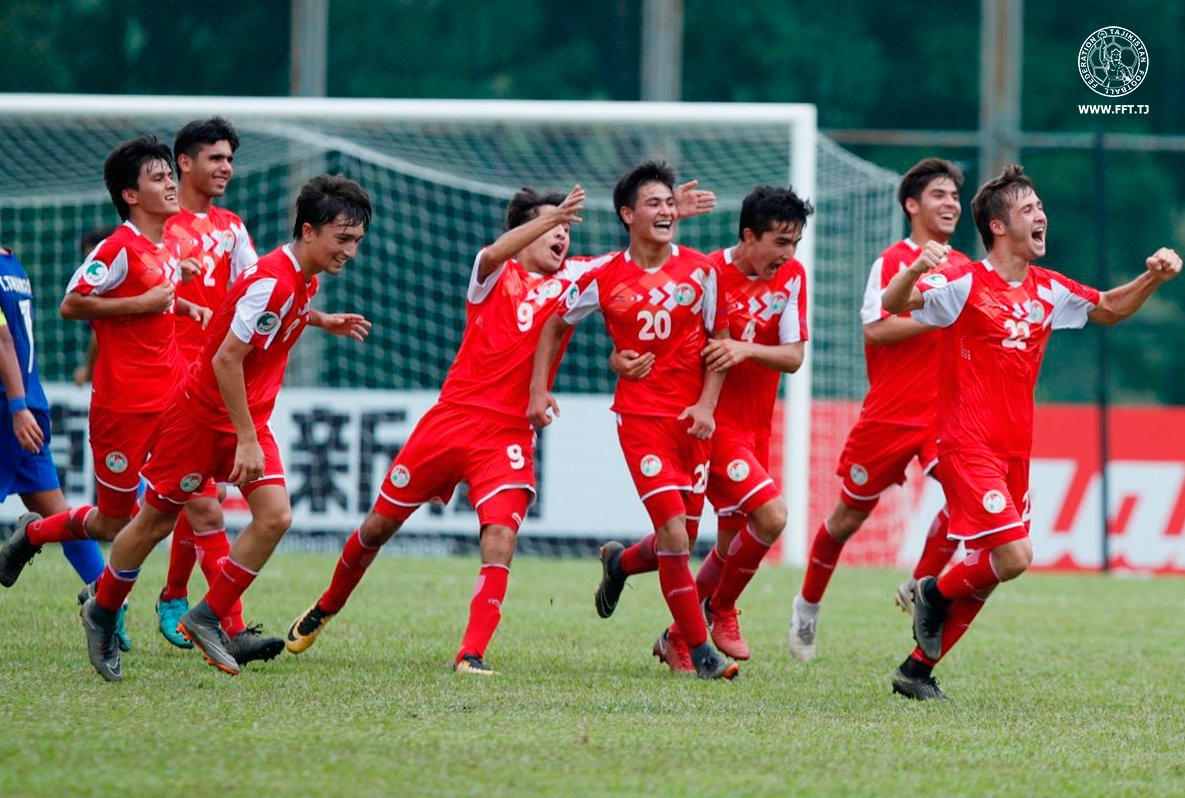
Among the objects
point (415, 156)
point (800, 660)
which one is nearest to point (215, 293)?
point (800, 660)

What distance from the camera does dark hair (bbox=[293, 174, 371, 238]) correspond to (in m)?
6.49

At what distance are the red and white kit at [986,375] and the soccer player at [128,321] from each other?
3.16m

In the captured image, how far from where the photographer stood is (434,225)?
1546 cm

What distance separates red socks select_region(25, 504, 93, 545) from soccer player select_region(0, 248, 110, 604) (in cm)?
16

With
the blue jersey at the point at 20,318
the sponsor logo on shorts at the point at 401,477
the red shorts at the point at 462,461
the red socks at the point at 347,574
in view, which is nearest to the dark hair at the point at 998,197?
the red shorts at the point at 462,461

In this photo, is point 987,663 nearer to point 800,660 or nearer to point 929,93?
point 800,660

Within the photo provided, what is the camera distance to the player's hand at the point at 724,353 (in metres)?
7.00

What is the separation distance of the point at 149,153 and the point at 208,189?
58cm

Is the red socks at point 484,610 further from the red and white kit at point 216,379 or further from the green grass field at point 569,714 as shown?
the red and white kit at point 216,379

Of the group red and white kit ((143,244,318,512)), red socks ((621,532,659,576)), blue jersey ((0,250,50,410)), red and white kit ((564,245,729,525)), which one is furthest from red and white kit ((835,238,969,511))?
blue jersey ((0,250,50,410))

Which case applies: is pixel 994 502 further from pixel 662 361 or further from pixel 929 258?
pixel 662 361

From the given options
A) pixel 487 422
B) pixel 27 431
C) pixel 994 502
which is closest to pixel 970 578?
pixel 994 502

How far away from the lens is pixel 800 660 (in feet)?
25.1

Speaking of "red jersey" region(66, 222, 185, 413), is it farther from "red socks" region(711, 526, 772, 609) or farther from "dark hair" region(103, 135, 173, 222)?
"red socks" region(711, 526, 772, 609)
